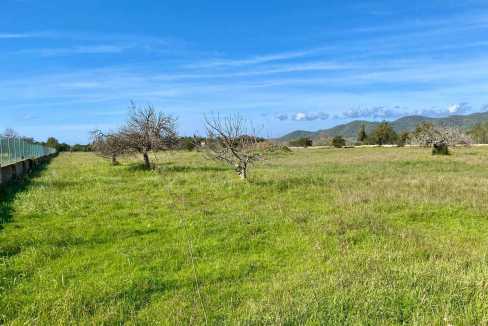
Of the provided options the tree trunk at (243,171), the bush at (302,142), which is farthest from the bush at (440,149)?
the bush at (302,142)

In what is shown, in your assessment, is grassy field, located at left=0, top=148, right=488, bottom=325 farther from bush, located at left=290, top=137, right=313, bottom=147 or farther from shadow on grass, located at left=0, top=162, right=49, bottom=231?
bush, located at left=290, top=137, right=313, bottom=147

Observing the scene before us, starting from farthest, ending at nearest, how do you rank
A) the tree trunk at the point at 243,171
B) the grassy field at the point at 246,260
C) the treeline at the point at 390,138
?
the treeline at the point at 390,138
the tree trunk at the point at 243,171
the grassy field at the point at 246,260

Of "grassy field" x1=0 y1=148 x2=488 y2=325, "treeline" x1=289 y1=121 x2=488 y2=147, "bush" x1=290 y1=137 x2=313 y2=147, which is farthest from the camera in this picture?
"bush" x1=290 y1=137 x2=313 y2=147

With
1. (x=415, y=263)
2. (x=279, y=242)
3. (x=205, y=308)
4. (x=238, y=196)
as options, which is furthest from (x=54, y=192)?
(x=415, y=263)

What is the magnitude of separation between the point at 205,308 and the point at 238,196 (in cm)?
819

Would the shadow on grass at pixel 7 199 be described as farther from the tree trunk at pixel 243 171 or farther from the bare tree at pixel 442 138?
the bare tree at pixel 442 138

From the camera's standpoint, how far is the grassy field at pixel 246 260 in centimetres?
428

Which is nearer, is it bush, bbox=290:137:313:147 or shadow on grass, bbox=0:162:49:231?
shadow on grass, bbox=0:162:49:231

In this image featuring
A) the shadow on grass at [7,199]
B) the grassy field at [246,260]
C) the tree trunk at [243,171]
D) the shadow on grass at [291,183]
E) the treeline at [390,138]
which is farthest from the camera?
the treeline at [390,138]

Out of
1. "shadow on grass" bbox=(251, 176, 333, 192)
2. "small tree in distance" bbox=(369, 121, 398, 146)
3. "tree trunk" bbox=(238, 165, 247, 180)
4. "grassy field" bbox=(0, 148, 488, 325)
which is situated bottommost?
"grassy field" bbox=(0, 148, 488, 325)

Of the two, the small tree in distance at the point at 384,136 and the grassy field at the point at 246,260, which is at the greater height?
the small tree in distance at the point at 384,136

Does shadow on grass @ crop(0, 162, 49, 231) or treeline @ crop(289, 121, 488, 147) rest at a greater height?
treeline @ crop(289, 121, 488, 147)

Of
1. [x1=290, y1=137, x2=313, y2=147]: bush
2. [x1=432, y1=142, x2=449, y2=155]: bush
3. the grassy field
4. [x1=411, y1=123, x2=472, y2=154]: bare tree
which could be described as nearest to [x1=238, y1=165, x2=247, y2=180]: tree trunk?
the grassy field

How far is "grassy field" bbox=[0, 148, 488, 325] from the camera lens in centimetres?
428
